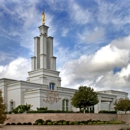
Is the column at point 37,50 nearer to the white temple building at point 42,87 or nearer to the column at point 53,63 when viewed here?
the white temple building at point 42,87

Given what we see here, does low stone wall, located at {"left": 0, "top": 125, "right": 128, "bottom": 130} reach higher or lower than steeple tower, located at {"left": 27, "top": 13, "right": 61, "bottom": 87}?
lower

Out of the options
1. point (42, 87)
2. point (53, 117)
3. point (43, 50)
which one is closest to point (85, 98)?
point (53, 117)

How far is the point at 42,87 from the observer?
5341 centimetres

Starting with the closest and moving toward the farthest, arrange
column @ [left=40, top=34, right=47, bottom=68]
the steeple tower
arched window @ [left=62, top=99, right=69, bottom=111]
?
arched window @ [left=62, top=99, right=69, bottom=111], the steeple tower, column @ [left=40, top=34, right=47, bottom=68]

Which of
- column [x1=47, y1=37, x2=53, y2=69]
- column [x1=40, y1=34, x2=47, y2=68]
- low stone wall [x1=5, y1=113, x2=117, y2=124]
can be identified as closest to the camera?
low stone wall [x1=5, y1=113, x2=117, y2=124]

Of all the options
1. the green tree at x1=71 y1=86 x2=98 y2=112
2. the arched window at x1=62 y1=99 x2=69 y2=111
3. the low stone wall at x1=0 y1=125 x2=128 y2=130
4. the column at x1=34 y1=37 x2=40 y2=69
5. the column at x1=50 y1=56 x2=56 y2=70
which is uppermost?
the column at x1=34 y1=37 x2=40 y2=69

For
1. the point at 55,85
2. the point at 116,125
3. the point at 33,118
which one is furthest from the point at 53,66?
the point at 116,125

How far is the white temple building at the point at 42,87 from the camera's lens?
4903cm

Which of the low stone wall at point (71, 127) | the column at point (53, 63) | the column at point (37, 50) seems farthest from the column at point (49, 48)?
the low stone wall at point (71, 127)

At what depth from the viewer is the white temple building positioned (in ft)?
161

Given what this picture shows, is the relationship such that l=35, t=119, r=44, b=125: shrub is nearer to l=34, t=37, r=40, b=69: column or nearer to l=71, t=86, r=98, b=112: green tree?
l=71, t=86, r=98, b=112: green tree

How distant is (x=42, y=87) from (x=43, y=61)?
260 inches

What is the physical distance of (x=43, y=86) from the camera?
5369cm

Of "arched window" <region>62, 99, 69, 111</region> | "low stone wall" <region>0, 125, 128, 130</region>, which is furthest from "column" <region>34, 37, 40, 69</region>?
"low stone wall" <region>0, 125, 128, 130</region>
